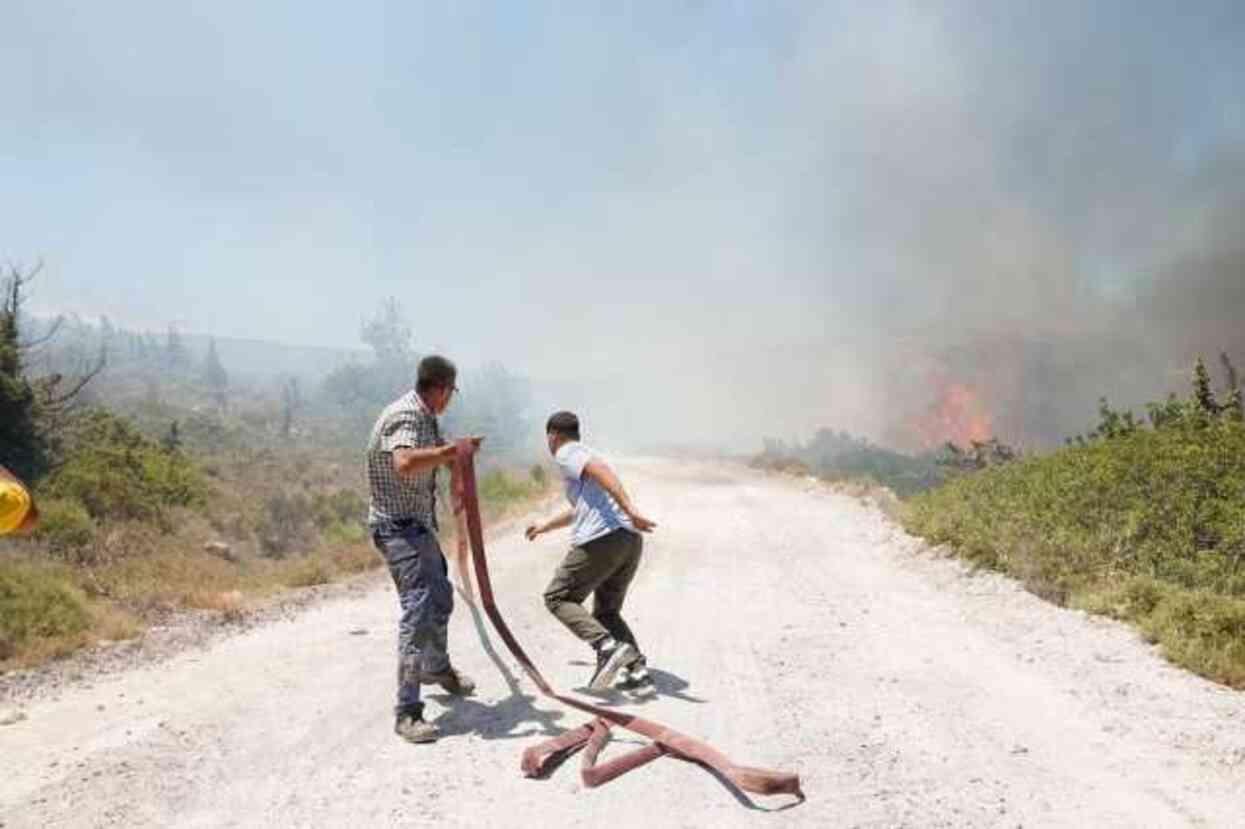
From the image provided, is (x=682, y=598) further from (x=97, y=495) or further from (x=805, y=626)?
(x=97, y=495)

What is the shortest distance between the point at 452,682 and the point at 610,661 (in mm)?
1104

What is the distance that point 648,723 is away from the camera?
544 cm

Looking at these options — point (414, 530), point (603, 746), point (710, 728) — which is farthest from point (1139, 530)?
point (414, 530)

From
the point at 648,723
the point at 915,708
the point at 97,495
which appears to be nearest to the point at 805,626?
the point at 915,708

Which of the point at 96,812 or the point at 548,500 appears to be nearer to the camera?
the point at 96,812

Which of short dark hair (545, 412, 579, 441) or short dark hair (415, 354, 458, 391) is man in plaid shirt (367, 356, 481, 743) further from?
short dark hair (545, 412, 579, 441)

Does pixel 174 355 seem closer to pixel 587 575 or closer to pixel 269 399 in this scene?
pixel 269 399

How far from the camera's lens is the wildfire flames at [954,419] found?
75.7 m

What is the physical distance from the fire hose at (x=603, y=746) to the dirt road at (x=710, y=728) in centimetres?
8

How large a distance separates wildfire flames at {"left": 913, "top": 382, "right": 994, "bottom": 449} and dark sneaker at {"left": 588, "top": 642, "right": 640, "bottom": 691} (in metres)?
71.4

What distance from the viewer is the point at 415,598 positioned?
568 centimetres

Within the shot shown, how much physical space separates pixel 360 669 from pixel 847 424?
90336 millimetres

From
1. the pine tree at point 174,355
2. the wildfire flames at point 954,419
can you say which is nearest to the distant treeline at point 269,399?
the pine tree at point 174,355

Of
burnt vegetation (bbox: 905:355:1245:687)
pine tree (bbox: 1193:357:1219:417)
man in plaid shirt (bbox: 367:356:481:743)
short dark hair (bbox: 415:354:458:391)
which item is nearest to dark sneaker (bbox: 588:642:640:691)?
man in plaid shirt (bbox: 367:356:481:743)
